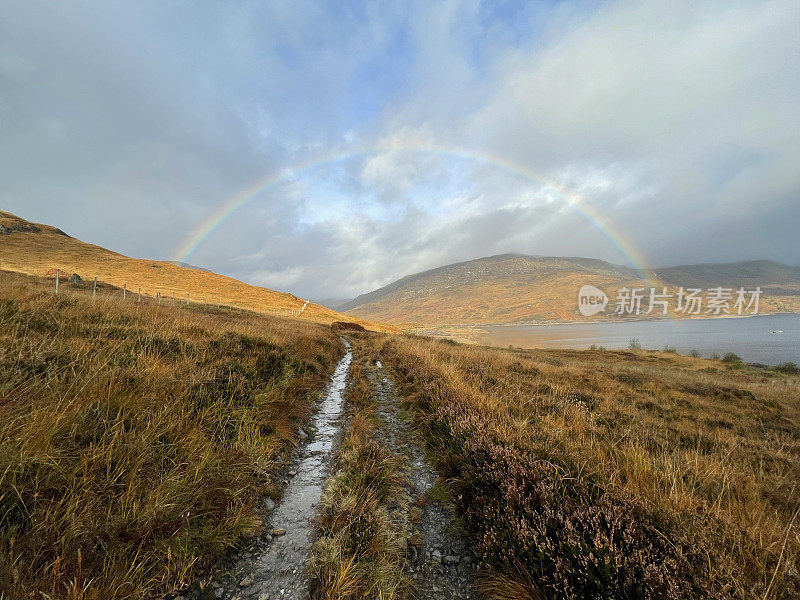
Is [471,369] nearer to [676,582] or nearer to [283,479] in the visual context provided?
[283,479]

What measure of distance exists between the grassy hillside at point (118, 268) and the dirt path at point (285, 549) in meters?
51.2

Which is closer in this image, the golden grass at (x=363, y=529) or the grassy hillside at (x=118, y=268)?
the golden grass at (x=363, y=529)

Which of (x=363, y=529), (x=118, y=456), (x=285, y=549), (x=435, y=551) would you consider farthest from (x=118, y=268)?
(x=435, y=551)

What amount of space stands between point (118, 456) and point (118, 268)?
8578 cm

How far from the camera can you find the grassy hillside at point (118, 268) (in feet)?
186

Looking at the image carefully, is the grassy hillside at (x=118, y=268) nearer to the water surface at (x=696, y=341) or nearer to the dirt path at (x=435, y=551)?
the water surface at (x=696, y=341)

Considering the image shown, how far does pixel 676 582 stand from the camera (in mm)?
2215

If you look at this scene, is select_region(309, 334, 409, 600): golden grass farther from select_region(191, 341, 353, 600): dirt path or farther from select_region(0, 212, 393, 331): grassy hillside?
select_region(0, 212, 393, 331): grassy hillside

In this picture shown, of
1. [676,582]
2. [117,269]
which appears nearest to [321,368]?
[676,582]

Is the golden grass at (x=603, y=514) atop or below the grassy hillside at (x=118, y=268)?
below

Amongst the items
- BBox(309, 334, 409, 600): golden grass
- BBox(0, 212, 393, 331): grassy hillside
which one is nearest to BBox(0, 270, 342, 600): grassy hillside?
BBox(309, 334, 409, 600): golden grass

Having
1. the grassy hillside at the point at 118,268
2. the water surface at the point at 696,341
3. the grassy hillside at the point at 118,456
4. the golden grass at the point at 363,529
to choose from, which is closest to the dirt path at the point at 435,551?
the golden grass at the point at 363,529

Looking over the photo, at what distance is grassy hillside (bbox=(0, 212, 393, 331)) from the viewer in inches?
2235

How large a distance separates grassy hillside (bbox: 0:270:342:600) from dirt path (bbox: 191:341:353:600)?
25 cm
